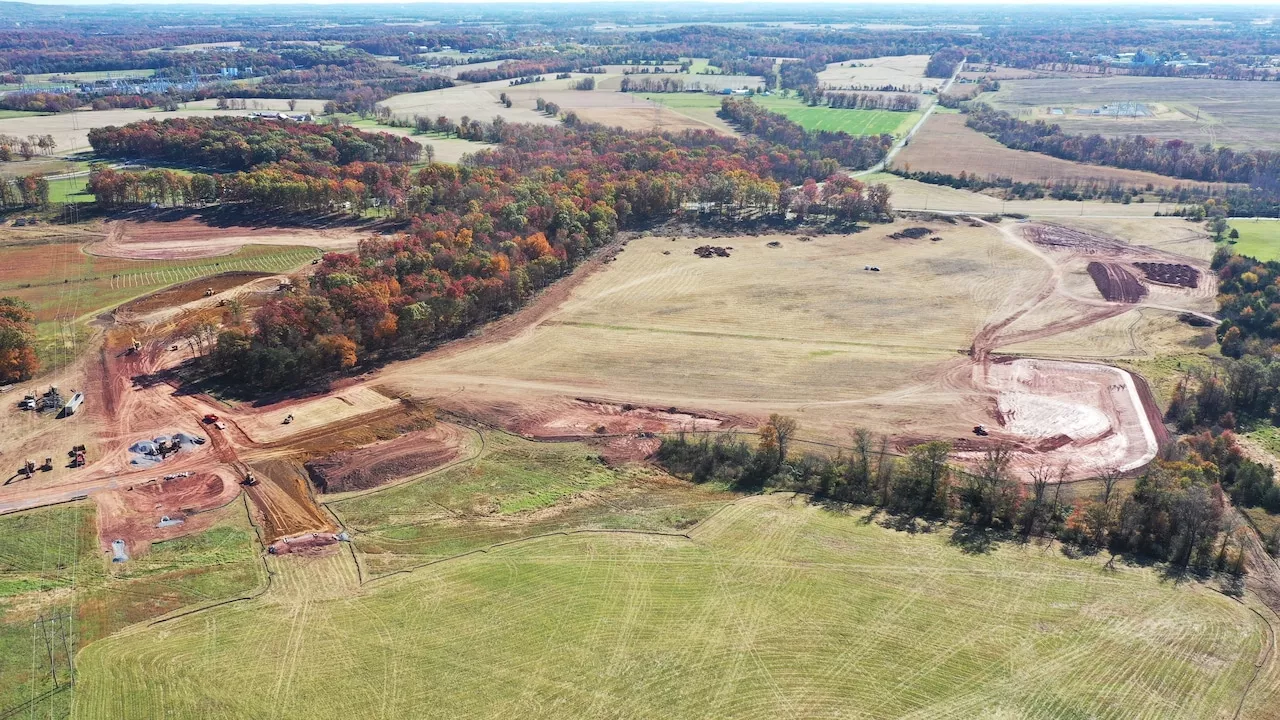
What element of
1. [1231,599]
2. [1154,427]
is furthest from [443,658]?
[1154,427]

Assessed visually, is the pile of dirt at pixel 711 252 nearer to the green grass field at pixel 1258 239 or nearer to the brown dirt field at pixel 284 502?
the brown dirt field at pixel 284 502

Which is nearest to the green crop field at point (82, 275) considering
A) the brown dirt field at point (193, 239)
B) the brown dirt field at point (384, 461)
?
the brown dirt field at point (193, 239)

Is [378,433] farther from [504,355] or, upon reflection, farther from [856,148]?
[856,148]

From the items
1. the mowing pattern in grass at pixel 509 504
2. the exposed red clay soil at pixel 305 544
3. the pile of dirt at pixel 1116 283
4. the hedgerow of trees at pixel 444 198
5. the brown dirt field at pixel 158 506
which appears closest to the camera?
the exposed red clay soil at pixel 305 544

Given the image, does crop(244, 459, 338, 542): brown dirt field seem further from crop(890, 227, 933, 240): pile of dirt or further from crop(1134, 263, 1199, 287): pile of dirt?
crop(1134, 263, 1199, 287): pile of dirt

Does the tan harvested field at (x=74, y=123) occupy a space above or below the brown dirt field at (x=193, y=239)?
above

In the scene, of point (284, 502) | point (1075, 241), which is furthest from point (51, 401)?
point (1075, 241)

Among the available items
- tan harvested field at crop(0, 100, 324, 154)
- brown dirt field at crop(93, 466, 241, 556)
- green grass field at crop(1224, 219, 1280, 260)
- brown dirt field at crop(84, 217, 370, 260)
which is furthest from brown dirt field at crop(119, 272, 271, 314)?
green grass field at crop(1224, 219, 1280, 260)
